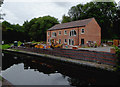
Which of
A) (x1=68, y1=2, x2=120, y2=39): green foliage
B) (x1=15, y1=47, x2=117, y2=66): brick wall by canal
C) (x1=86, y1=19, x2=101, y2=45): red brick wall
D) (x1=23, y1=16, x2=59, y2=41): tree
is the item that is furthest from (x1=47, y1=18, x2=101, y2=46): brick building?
(x1=23, y1=16, x2=59, y2=41): tree

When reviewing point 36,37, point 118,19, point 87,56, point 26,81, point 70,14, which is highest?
point 70,14

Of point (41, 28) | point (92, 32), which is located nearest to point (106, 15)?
point (92, 32)

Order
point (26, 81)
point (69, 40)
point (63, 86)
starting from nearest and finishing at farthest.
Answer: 1. point (63, 86)
2. point (26, 81)
3. point (69, 40)

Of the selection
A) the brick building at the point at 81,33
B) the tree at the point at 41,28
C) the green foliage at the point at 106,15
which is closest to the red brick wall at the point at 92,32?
the brick building at the point at 81,33

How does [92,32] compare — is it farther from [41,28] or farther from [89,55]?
[41,28]

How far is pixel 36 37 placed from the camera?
47.1 metres

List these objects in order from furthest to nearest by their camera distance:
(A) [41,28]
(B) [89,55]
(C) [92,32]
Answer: (A) [41,28] → (C) [92,32] → (B) [89,55]

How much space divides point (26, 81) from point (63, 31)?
→ 78.4 ft

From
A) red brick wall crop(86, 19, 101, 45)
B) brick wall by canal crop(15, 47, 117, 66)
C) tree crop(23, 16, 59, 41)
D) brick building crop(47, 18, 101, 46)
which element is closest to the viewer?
brick wall by canal crop(15, 47, 117, 66)

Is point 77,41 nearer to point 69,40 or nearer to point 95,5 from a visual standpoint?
point 69,40

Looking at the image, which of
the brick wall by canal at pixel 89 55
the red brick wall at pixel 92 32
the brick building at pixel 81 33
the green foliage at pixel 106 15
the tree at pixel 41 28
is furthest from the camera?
the tree at pixel 41 28

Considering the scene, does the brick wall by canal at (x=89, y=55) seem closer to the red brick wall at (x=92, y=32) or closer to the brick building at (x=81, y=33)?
the brick building at (x=81, y=33)

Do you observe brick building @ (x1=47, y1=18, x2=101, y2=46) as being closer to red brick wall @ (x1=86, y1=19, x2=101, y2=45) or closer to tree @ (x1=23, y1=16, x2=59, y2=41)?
red brick wall @ (x1=86, y1=19, x2=101, y2=45)

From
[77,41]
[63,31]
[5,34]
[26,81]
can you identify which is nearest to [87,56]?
[26,81]
